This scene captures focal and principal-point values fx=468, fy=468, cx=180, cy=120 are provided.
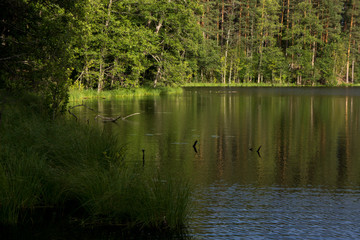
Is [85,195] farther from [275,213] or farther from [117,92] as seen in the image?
[117,92]

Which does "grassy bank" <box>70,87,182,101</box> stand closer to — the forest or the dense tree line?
the forest

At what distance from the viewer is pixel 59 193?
10328mm

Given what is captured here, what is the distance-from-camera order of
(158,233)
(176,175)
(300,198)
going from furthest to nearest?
(176,175) < (300,198) < (158,233)

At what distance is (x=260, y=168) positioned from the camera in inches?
615

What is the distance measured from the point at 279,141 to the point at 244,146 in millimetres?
2456

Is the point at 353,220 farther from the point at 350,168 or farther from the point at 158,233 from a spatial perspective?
the point at 350,168

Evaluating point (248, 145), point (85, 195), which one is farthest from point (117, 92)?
point (85, 195)

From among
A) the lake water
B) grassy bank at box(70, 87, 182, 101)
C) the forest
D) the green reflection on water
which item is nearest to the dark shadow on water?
the lake water

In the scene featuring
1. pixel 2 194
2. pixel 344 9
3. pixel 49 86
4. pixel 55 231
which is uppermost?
pixel 344 9

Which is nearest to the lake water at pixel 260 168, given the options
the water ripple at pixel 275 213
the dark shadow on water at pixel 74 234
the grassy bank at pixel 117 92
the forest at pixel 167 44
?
the water ripple at pixel 275 213

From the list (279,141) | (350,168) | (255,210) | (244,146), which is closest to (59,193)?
(255,210)

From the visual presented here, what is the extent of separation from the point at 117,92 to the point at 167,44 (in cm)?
1123

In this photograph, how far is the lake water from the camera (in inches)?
387

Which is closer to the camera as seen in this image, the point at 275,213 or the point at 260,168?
the point at 275,213
